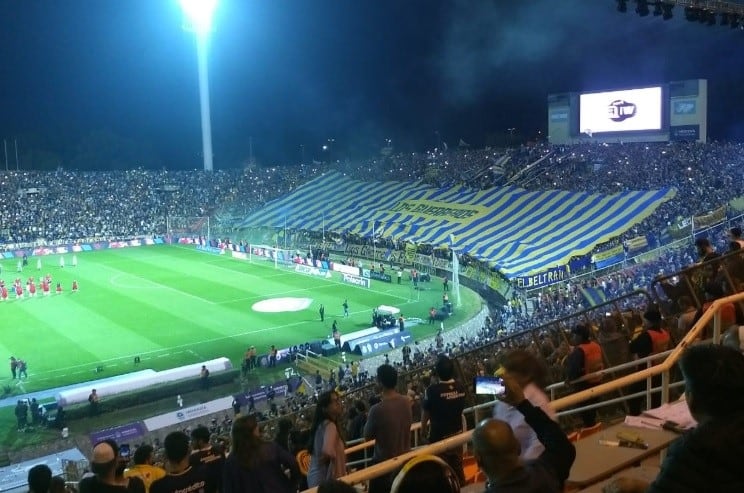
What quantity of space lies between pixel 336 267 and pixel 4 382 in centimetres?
2067

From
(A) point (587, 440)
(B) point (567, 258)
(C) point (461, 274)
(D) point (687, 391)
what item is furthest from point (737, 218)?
→ (D) point (687, 391)

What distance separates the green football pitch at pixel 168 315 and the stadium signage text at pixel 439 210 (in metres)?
7.24

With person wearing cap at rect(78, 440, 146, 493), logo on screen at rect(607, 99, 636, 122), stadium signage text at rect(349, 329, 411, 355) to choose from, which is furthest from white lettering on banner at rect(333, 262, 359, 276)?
person wearing cap at rect(78, 440, 146, 493)

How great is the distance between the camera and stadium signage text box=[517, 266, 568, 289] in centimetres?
2977

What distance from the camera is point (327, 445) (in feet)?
17.0

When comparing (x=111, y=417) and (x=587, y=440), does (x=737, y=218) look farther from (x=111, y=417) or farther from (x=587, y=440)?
(x=587, y=440)

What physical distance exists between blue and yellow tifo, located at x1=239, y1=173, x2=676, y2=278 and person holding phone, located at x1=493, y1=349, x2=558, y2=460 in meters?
27.0

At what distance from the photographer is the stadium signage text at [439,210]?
4394 cm

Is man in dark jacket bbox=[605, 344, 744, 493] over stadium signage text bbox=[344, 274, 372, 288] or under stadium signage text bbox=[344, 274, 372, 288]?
over

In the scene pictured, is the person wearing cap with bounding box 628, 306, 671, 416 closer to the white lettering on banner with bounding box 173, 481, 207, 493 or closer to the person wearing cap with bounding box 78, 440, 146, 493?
the white lettering on banner with bounding box 173, 481, 207, 493

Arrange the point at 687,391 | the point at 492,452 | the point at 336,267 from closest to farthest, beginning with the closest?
the point at 687,391
the point at 492,452
the point at 336,267

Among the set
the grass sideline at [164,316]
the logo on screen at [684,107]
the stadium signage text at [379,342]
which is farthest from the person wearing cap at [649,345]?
the logo on screen at [684,107]

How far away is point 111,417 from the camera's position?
2086 centimetres

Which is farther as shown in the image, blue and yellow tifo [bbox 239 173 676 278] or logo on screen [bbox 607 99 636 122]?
logo on screen [bbox 607 99 636 122]
